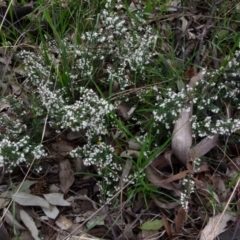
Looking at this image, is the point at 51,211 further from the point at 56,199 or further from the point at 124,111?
the point at 124,111

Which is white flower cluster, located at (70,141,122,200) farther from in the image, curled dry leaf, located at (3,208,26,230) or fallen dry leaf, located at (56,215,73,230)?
curled dry leaf, located at (3,208,26,230)

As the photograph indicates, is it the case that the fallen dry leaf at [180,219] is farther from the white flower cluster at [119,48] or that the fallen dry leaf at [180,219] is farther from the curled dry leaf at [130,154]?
the white flower cluster at [119,48]

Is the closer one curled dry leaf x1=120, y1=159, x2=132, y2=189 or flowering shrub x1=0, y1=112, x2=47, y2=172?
flowering shrub x1=0, y1=112, x2=47, y2=172

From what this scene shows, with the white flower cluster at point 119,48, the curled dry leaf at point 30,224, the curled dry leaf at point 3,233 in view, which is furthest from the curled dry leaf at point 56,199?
the white flower cluster at point 119,48

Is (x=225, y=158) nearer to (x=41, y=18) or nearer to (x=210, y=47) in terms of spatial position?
(x=210, y=47)

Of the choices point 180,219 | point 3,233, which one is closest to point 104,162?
point 180,219

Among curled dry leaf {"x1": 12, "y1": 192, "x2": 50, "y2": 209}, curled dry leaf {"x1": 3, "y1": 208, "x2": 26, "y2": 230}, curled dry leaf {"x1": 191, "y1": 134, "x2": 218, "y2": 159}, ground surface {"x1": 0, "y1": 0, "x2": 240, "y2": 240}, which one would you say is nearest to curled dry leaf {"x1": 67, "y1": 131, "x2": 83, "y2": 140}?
ground surface {"x1": 0, "y1": 0, "x2": 240, "y2": 240}

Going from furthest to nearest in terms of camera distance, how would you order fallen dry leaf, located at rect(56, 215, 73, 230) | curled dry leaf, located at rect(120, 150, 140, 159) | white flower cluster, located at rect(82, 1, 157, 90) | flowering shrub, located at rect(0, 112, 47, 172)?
white flower cluster, located at rect(82, 1, 157, 90)
curled dry leaf, located at rect(120, 150, 140, 159)
fallen dry leaf, located at rect(56, 215, 73, 230)
flowering shrub, located at rect(0, 112, 47, 172)
